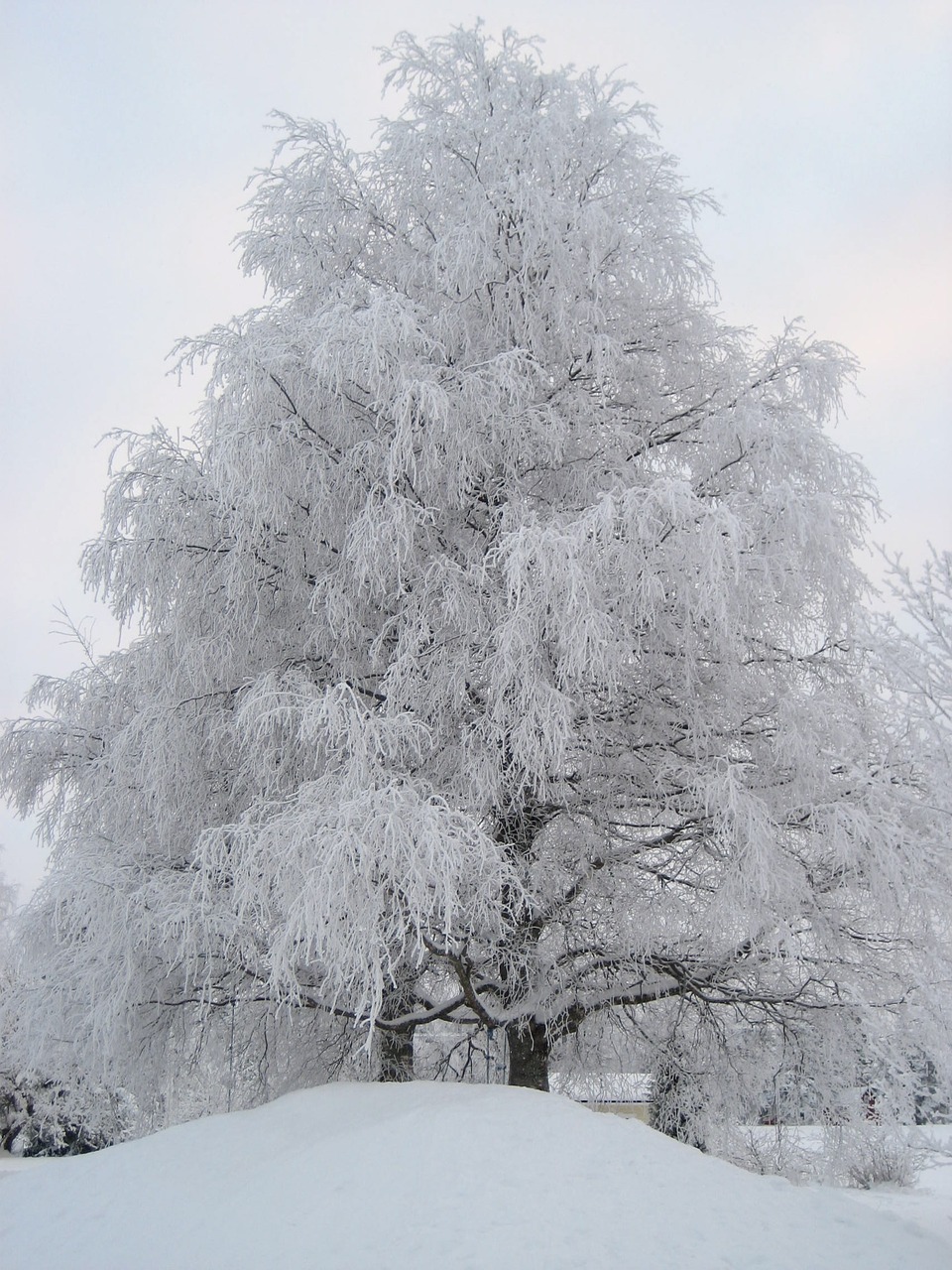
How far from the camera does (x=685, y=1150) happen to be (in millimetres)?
4535

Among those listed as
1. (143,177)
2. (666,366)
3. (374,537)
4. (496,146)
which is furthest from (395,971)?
(143,177)

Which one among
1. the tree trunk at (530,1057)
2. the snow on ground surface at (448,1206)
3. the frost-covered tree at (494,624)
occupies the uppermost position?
the frost-covered tree at (494,624)

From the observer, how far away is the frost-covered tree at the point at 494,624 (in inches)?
222

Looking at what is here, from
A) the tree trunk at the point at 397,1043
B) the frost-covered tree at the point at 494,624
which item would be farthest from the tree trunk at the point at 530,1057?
the tree trunk at the point at 397,1043

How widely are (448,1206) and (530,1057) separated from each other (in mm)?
2882

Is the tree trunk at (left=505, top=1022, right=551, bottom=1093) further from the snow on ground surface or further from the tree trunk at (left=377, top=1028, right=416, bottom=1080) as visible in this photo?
the snow on ground surface

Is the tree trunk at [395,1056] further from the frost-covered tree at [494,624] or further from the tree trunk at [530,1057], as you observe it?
the tree trunk at [530,1057]

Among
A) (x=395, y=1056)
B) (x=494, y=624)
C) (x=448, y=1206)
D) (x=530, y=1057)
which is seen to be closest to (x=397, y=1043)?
(x=395, y=1056)

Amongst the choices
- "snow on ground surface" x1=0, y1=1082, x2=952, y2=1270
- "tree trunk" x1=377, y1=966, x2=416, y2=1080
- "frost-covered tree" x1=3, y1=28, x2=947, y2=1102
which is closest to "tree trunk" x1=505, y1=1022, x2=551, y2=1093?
"frost-covered tree" x1=3, y1=28, x2=947, y2=1102

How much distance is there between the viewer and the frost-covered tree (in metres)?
5.64

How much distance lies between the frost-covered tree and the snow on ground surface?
903 mm

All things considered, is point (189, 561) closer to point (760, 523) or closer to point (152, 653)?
point (152, 653)

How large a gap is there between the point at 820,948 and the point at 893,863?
1.30 meters

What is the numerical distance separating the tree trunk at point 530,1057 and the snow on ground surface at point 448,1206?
1.54 m
